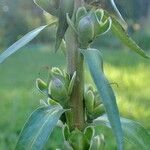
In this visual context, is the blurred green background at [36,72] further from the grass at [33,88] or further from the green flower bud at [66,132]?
the green flower bud at [66,132]

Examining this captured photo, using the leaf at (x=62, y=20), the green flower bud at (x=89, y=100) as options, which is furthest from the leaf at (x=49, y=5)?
the green flower bud at (x=89, y=100)

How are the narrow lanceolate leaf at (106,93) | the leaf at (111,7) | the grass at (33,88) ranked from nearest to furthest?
the narrow lanceolate leaf at (106,93), the leaf at (111,7), the grass at (33,88)

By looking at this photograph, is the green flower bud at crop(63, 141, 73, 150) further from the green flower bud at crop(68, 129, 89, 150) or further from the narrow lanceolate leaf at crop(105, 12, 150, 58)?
the narrow lanceolate leaf at crop(105, 12, 150, 58)

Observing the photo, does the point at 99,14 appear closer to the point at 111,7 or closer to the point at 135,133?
the point at 111,7

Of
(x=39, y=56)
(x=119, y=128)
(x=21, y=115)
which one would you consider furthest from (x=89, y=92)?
(x=39, y=56)

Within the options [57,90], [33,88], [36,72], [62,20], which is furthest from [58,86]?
[36,72]

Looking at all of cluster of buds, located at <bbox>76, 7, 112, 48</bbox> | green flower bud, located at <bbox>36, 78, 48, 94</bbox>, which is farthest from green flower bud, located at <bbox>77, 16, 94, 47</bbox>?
green flower bud, located at <bbox>36, 78, 48, 94</bbox>

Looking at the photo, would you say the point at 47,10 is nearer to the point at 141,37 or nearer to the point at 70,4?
the point at 70,4
